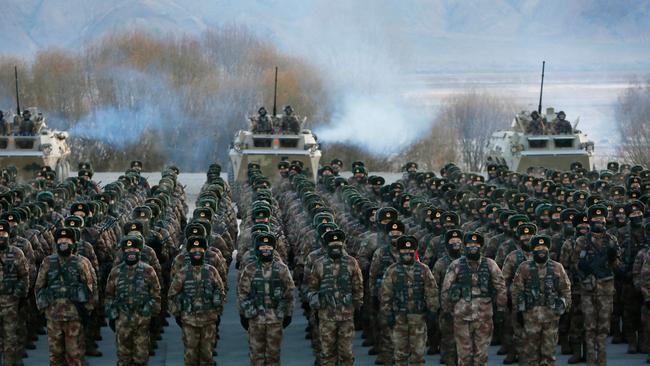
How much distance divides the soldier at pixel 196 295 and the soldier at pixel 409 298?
5.34ft

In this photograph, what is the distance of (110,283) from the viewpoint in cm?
1622

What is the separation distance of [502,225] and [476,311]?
2981 millimetres

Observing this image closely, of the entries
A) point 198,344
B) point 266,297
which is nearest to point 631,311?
point 266,297

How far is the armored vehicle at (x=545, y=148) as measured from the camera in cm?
3428

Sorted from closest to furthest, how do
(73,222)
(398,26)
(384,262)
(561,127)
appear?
(384,262) → (73,222) → (561,127) → (398,26)

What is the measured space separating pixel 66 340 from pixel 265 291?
2063 millimetres

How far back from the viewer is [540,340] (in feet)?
53.3

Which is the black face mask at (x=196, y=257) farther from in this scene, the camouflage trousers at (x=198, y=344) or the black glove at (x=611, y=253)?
the black glove at (x=611, y=253)

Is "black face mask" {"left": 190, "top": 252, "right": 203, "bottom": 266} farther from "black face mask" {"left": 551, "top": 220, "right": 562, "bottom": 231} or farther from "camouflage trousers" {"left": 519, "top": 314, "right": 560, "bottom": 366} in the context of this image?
"black face mask" {"left": 551, "top": 220, "right": 562, "bottom": 231}

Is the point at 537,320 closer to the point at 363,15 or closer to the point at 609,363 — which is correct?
the point at 609,363

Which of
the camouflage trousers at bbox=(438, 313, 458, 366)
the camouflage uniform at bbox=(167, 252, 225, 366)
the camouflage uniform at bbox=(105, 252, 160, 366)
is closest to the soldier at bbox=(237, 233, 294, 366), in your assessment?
the camouflage uniform at bbox=(167, 252, 225, 366)

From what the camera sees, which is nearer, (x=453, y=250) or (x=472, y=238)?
(x=472, y=238)

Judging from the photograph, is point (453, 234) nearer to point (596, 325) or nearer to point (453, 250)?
point (453, 250)

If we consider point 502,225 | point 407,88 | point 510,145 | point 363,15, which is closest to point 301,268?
point 502,225
